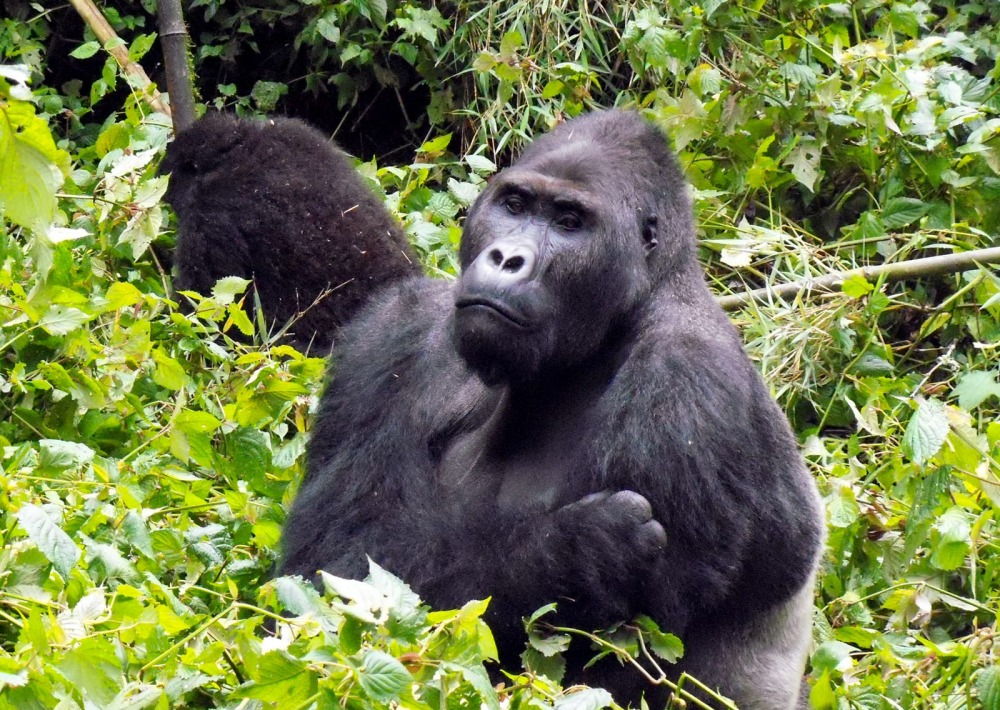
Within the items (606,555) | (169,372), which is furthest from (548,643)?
(169,372)

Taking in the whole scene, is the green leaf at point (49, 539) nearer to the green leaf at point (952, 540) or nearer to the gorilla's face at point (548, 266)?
the gorilla's face at point (548, 266)

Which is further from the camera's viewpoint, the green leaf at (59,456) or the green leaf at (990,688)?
the green leaf at (59,456)

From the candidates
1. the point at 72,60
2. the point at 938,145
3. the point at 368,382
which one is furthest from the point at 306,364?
the point at 72,60

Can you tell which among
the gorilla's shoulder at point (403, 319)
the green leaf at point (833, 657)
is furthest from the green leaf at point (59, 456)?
the green leaf at point (833, 657)

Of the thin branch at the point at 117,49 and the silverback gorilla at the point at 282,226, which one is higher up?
the thin branch at the point at 117,49

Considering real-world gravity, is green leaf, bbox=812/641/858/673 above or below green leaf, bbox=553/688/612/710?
below

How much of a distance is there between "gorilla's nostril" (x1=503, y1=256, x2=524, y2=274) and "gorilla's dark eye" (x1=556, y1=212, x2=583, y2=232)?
191 millimetres

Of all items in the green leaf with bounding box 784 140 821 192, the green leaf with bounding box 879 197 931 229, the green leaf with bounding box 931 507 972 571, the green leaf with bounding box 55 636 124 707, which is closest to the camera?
the green leaf with bounding box 55 636 124 707

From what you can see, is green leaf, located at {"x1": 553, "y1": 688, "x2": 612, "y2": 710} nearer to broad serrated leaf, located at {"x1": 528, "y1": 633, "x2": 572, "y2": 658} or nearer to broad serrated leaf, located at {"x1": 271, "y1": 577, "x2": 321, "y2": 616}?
broad serrated leaf, located at {"x1": 271, "y1": 577, "x2": 321, "y2": 616}

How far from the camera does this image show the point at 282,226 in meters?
5.18

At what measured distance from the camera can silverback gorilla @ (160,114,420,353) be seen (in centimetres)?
504

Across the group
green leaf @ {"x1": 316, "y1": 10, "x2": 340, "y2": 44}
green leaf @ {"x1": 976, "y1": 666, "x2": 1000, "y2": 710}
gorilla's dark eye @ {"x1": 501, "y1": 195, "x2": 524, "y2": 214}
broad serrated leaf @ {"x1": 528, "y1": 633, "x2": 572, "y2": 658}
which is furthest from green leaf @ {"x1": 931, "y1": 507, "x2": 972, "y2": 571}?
green leaf @ {"x1": 316, "y1": 10, "x2": 340, "y2": 44}

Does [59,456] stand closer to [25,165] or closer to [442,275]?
[25,165]

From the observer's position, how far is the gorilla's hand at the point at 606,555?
9.63 ft
